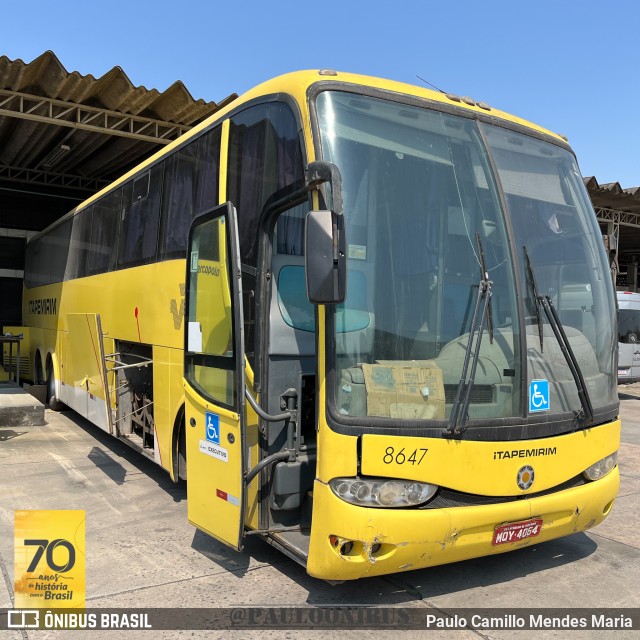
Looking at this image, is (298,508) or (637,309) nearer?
(298,508)

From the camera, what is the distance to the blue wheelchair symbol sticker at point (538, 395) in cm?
376

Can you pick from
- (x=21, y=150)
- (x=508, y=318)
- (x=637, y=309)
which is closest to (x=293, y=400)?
(x=508, y=318)

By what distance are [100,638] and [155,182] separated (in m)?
4.38

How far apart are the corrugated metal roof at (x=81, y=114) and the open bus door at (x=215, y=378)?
6879mm

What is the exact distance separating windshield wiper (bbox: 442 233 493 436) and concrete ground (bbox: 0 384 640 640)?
3.79 feet

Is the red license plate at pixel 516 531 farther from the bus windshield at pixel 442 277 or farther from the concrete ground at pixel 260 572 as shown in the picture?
the bus windshield at pixel 442 277

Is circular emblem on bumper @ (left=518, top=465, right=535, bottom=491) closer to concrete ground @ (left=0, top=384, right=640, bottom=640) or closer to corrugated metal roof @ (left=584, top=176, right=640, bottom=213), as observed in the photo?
concrete ground @ (left=0, top=384, right=640, bottom=640)

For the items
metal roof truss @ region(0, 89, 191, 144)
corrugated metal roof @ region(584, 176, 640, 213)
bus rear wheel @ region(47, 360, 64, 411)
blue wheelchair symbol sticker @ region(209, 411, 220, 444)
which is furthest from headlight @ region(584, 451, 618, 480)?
corrugated metal roof @ region(584, 176, 640, 213)

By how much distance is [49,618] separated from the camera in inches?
139

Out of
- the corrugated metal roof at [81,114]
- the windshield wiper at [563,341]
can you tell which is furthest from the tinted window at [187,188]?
the corrugated metal roof at [81,114]

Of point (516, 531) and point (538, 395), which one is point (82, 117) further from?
point (516, 531)

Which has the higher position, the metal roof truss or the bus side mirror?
the metal roof truss

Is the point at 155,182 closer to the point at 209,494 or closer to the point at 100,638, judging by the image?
the point at 209,494

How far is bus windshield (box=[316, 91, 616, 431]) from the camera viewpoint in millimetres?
3502
